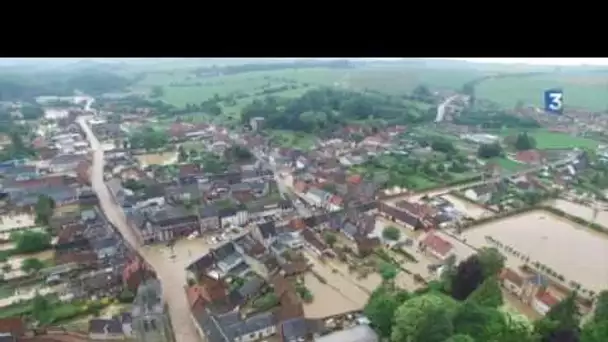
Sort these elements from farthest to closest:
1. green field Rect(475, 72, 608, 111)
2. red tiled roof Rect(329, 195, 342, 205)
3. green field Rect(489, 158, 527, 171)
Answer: green field Rect(489, 158, 527, 171) → green field Rect(475, 72, 608, 111) → red tiled roof Rect(329, 195, 342, 205)

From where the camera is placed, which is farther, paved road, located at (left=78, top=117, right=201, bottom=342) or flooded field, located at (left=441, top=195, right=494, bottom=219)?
flooded field, located at (left=441, top=195, right=494, bottom=219)

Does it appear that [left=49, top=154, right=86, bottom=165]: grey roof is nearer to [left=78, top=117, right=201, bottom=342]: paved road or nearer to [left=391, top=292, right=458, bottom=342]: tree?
[left=78, top=117, right=201, bottom=342]: paved road

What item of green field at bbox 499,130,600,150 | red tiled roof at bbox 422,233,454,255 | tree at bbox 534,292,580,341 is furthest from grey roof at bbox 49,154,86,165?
green field at bbox 499,130,600,150

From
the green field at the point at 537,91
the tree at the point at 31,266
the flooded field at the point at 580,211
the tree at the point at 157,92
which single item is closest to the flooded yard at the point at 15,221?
the tree at the point at 31,266

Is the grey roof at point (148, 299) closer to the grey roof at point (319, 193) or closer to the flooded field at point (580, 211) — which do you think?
the grey roof at point (319, 193)

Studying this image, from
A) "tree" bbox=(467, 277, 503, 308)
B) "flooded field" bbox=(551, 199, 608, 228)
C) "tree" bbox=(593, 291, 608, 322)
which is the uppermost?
"tree" bbox=(467, 277, 503, 308)

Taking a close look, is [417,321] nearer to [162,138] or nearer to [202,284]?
[202,284]

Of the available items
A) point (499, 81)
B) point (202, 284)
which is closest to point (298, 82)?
point (499, 81)
